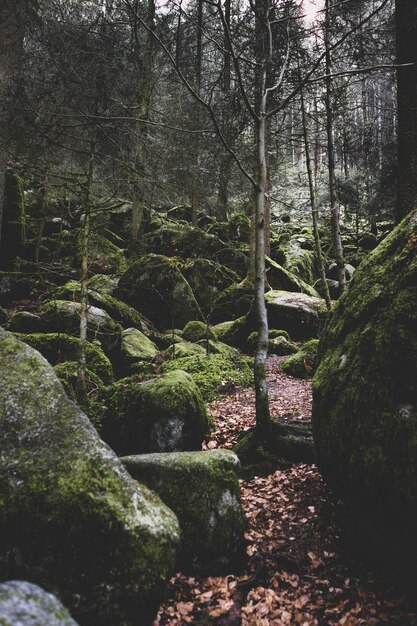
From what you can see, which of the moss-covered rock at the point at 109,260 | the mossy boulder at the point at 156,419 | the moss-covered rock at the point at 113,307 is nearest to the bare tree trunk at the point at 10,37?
the moss-covered rock at the point at 113,307

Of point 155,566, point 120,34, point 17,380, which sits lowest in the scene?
point 155,566

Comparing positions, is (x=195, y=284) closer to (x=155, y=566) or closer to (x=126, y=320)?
(x=126, y=320)

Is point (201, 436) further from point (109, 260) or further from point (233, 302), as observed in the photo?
point (109, 260)

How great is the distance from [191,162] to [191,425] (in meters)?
7.23

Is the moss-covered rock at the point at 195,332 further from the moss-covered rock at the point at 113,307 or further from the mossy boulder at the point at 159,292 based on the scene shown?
the moss-covered rock at the point at 113,307

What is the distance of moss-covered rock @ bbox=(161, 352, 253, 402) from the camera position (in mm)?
8789

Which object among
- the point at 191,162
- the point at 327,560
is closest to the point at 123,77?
the point at 191,162

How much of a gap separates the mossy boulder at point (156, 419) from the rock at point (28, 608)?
3711 mm

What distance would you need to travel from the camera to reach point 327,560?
3480 mm

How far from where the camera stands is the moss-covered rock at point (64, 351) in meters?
Answer: 7.58

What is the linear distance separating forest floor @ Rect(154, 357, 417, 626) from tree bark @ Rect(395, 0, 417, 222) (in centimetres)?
536

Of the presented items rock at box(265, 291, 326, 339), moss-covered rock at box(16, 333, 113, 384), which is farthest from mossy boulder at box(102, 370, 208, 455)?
rock at box(265, 291, 326, 339)

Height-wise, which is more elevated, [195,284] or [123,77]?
[123,77]

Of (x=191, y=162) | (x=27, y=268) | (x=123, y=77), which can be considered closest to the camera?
(x=123, y=77)
